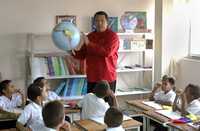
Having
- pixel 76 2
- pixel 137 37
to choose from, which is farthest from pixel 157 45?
pixel 76 2

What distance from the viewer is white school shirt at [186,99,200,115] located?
3326mm

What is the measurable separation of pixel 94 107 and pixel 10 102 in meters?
1.28

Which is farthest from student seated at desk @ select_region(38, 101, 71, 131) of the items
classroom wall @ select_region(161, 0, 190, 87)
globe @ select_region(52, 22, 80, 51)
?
classroom wall @ select_region(161, 0, 190, 87)

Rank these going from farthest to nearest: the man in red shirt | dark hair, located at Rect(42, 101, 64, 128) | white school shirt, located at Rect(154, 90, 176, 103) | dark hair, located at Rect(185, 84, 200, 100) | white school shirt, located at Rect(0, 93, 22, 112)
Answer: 1. white school shirt, located at Rect(154, 90, 176, 103)
2. white school shirt, located at Rect(0, 93, 22, 112)
3. the man in red shirt
4. dark hair, located at Rect(185, 84, 200, 100)
5. dark hair, located at Rect(42, 101, 64, 128)

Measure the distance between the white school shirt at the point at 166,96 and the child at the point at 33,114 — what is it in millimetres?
1641

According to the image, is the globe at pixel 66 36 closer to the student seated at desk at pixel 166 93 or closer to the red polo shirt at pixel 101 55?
the red polo shirt at pixel 101 55

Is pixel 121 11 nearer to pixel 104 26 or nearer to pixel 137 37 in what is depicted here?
pixel 137 37

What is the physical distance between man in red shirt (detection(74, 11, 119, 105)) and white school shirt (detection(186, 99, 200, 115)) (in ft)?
3.45

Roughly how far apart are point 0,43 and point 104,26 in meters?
1.69

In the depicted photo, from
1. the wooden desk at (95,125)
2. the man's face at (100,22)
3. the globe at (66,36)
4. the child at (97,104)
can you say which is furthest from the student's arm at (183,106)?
the globe at (66,36)

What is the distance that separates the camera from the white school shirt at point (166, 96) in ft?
13.4

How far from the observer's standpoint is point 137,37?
5535 mm

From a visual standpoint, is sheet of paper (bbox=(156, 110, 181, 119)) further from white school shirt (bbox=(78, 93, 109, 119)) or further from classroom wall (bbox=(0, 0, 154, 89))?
classroom wall (bbox=(0, 0, 154, 89))

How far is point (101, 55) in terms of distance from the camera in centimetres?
389
